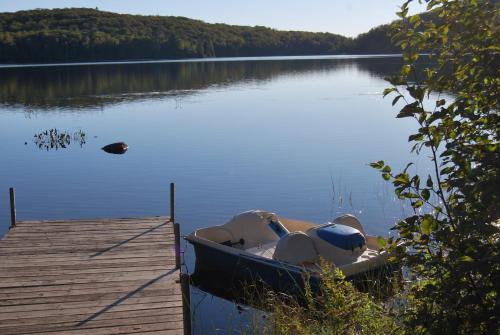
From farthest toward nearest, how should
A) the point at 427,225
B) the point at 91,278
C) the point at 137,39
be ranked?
the point at 137,39
the point at 91,278
the point at 427,225

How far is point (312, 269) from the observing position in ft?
27.1

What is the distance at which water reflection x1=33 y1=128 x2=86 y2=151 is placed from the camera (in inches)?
901

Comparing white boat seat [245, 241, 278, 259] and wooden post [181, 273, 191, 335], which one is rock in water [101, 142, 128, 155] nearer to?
white boat seat [245, 241, 278, 259]

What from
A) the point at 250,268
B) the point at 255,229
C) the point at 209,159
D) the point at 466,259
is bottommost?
the point at 209,159

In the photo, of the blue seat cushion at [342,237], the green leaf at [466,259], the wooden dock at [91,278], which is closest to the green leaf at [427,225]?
the green leaf at [466,259]

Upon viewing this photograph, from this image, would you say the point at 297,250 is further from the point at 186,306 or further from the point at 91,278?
the point at 91,278

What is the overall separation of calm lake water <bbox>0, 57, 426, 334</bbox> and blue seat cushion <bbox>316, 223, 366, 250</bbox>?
5.27 feet

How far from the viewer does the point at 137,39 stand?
104188 millimetres

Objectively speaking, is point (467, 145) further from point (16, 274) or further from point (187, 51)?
point (187, 51)

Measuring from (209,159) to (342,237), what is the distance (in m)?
10.8

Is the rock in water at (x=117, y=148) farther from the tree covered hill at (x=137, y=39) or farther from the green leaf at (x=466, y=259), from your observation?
the tree covered hill at (x=137, y=39)

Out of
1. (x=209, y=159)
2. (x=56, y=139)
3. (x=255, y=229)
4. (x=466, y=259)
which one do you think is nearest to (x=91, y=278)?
(x=255, y=229)

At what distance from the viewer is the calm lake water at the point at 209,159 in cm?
1361

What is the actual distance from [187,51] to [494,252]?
Answer: 107229 millimetres
